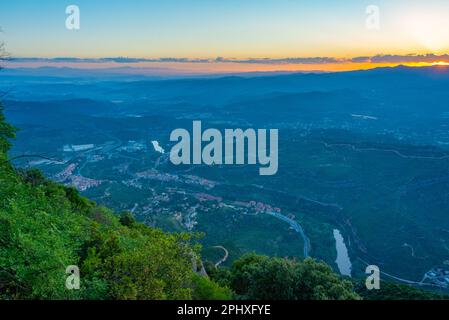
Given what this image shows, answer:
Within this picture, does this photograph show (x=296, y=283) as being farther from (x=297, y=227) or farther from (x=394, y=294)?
(x=297, y=227)

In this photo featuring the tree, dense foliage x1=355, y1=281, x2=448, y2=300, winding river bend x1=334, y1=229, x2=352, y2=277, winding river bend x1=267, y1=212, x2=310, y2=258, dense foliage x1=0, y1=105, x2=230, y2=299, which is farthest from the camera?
winding river bend x1=267, y1=212, x2=310, y2=258

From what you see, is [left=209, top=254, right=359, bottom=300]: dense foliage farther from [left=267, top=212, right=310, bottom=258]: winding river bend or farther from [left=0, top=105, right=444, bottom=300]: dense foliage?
[left=267, top=212, right=310, bottom=258]: winding river bend

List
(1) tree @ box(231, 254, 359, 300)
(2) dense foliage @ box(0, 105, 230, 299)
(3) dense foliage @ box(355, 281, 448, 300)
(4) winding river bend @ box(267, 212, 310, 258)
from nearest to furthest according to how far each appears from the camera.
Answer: (2) dense foliage @ box(0, 105, 230, 299) < (1) tree @ box(231, 254, 359, 300) < (3) dense foliage @ box(355, 281, 448, 300) < (4) winding river bend @ box(267, 212, 310, 258)

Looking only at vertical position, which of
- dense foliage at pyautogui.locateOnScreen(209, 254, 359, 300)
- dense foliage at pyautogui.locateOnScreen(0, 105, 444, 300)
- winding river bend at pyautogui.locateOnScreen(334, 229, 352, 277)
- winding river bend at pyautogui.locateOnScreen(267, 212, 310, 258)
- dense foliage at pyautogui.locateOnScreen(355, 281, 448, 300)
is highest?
dense foliage at pyautogui.locateOnScreen(0, 105, 444, 300)

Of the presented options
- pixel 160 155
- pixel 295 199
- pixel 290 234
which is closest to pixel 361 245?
pixel 290 234

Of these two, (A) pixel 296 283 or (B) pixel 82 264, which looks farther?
(A) pixel 296 283

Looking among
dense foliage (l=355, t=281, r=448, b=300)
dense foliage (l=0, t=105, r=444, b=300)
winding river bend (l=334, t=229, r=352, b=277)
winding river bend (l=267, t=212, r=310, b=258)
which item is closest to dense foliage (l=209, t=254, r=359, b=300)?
dense foliage (l=0, t=105, r=444, b=300)

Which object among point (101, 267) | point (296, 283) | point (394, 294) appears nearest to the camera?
point (101, 267)

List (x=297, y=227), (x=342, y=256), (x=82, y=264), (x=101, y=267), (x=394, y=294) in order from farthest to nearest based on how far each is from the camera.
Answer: (x=297, y=227), (x=342, y=256), (x=394, y=294), (x=82, y=264), (x=101, y=267)

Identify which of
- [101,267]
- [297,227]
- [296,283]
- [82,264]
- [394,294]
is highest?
[101,267]

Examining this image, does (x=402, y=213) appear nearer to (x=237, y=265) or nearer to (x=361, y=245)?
(x=361, y=245)

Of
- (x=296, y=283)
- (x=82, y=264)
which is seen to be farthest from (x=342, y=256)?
(x=82, y=264)
